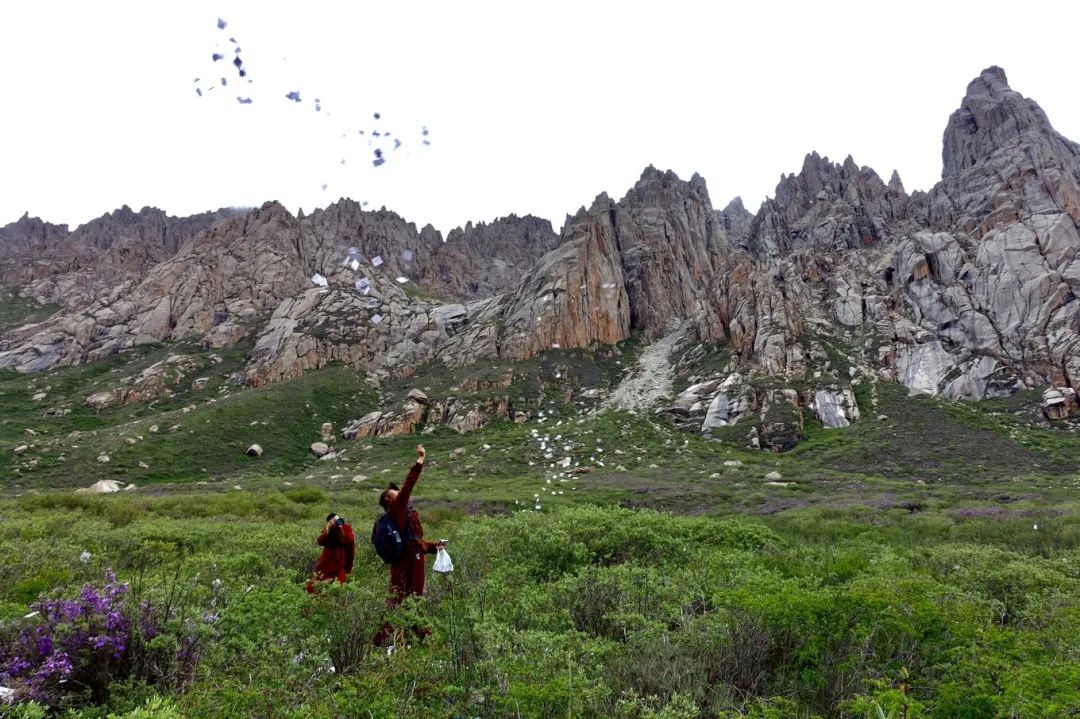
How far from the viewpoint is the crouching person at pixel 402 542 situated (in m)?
8.39

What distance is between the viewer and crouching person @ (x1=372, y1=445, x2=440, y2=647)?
839cm

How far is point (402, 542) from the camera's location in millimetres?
8445

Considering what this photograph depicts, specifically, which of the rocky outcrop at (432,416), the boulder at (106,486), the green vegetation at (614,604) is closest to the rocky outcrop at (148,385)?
the rocky outcrop at (432,416)

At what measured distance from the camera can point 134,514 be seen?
A: 23641mm

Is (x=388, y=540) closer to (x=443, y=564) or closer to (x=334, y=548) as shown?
(x=443, y=564)

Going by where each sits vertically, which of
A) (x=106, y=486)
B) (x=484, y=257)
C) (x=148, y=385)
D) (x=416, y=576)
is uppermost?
(x=484, y=257)

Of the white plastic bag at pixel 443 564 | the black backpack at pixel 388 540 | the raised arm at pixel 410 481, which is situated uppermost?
the raised arm at pixel 410 481

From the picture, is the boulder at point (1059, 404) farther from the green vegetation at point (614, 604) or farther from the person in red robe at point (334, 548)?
the person in red robe at point (334, 548)

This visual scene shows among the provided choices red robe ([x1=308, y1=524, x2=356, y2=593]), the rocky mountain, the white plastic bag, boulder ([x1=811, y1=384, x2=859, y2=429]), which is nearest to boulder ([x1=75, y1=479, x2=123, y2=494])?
the rocky mountain

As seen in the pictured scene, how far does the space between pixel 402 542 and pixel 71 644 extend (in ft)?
12.9

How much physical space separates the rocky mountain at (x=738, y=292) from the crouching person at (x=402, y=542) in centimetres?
4809

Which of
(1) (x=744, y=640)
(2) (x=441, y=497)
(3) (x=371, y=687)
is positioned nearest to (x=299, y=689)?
(3) (x=371, y=687)

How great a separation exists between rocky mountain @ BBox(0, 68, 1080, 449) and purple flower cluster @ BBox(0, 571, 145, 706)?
51.9 m

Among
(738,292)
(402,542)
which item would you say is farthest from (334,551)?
(738,292)
